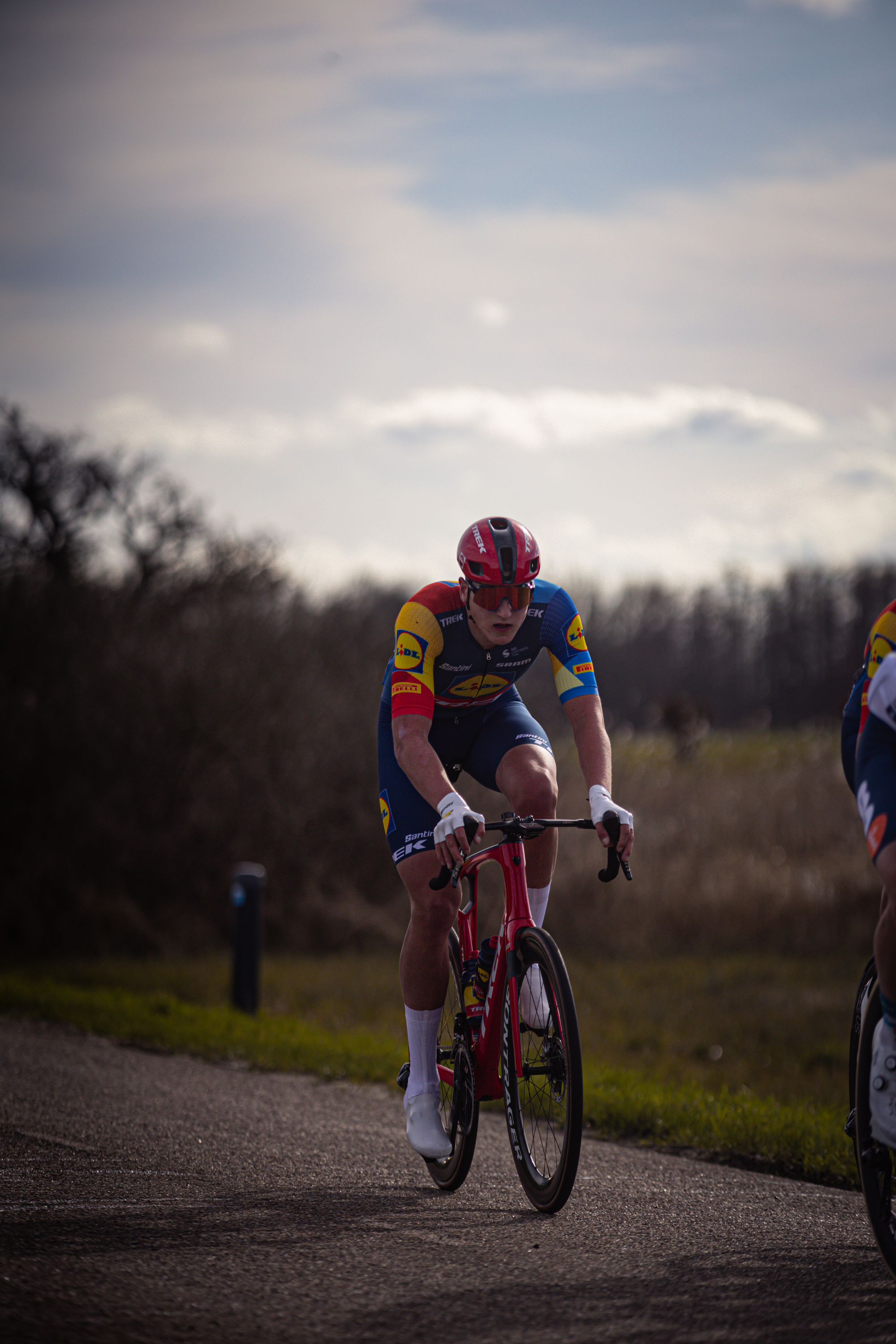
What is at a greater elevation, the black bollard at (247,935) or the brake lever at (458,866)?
the brake lever at (458,866)

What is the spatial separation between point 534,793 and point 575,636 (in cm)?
72

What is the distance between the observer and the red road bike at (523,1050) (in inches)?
161

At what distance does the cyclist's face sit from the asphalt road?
6.88 ft

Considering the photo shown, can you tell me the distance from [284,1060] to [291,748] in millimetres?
9121

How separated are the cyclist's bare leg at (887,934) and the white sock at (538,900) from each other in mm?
1563

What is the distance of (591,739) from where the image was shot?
478cm

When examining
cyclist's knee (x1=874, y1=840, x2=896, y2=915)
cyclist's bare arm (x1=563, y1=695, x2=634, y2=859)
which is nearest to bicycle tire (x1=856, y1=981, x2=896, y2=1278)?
cyclist's knee (x1=874, y1=840, x2=896, y2=915)

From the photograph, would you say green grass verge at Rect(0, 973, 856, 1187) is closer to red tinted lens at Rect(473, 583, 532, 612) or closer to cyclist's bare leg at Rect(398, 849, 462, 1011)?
cyclist's bare leg at Rect(398, 849, 462, 1011)

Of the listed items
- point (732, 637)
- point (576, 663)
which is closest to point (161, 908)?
point (576, 663)

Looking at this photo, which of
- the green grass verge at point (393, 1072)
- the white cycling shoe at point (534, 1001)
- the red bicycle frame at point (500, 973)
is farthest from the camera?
the green grass verge at point (393, 1072)

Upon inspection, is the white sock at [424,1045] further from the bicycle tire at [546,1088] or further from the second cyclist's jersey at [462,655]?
the second cyclist's jersey at [462,655]

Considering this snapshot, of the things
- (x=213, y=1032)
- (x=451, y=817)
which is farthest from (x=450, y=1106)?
(x=213, y=1032)

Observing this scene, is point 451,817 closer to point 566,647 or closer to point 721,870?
point 566,647

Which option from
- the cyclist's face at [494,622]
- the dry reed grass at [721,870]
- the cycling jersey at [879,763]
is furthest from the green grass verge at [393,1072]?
the dry reed grass at [721,870]
